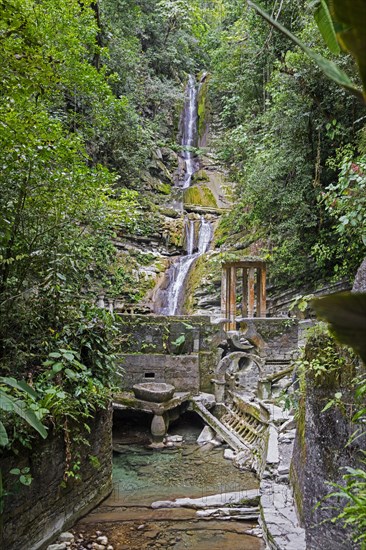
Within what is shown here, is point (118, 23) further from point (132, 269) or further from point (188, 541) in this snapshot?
point (188, 541)

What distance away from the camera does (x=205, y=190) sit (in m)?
21.0

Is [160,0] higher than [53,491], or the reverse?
[160,0]

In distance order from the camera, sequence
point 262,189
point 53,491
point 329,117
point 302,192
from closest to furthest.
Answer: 1. point 53,491
2. point 329,117
3. point 302,192
4. point 262,189

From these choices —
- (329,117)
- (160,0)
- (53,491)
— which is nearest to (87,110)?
(329,117)

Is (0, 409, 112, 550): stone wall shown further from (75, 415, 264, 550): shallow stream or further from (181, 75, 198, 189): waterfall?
(181, 75, 198, 189): waterfall

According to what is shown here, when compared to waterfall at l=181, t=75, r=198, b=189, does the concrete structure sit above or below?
below

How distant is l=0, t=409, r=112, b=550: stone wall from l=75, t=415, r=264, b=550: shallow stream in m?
0.31

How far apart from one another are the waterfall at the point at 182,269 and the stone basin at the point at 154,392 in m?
5.33

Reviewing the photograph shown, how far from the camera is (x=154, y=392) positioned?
9703 mm

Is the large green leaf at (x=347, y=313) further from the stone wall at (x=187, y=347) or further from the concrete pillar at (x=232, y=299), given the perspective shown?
the concrete pillar at (x=232, y=299)

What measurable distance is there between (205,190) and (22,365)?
17.1 metres

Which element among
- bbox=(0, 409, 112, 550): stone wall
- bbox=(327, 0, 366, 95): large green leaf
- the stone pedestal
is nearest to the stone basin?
the stone pedestal

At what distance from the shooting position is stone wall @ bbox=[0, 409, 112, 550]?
416 centimetres

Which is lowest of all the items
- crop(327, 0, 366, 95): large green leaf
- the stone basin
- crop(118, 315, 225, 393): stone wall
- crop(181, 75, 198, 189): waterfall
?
the stone basin
